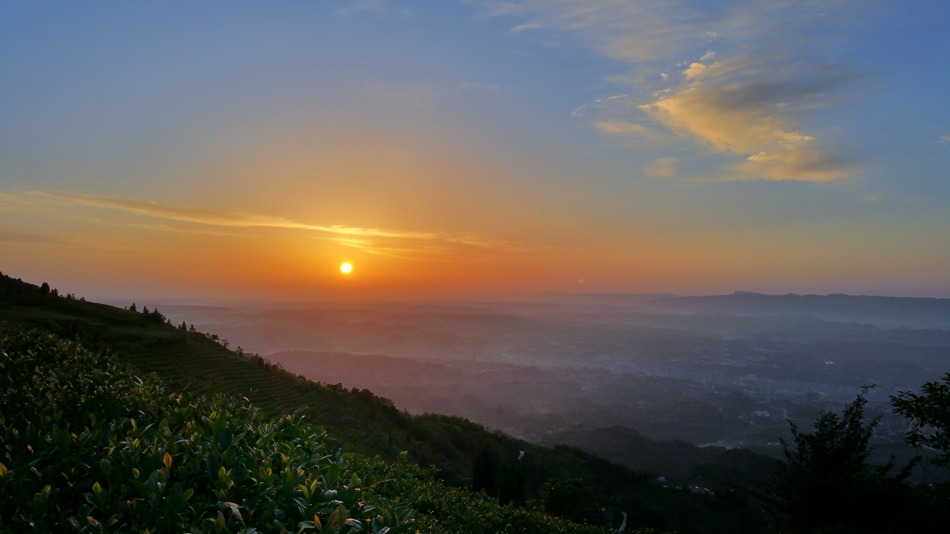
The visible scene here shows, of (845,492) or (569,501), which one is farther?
(569,501)

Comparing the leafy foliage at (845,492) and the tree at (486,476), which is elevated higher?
the leafy foliage at (845,492)

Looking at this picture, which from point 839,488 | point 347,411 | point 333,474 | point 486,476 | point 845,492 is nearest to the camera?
point 333,474

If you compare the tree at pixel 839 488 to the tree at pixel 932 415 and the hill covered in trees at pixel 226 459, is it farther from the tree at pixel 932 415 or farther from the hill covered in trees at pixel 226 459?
the tree at pixel 932 415

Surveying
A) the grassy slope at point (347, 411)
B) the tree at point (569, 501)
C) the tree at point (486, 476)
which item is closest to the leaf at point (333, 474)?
Answer: the grassy slope at point (347, 411)

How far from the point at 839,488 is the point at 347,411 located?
25.5 m

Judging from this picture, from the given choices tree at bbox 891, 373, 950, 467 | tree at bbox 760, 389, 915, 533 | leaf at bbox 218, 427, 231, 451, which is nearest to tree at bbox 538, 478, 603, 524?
tree at bbox 760, 389, 915, 533

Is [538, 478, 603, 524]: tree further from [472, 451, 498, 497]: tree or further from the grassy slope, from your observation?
the grassy slope

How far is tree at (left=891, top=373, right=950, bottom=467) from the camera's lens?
12586mm

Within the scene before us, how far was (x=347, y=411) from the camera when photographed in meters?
31.1

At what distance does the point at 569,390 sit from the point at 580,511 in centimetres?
12006

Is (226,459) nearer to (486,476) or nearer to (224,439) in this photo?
(224,439)

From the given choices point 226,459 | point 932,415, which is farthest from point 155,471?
point 932,415

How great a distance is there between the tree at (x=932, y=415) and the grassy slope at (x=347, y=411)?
16.4 meters

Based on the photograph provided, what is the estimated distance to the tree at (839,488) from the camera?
558 inches
